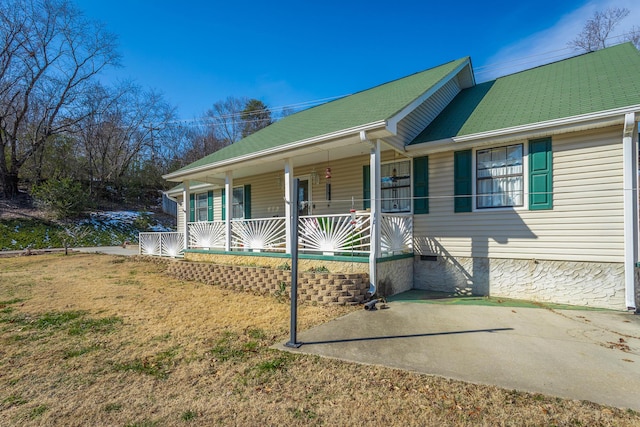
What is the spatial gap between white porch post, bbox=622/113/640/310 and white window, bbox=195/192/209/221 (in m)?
13.1

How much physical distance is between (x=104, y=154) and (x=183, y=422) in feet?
104

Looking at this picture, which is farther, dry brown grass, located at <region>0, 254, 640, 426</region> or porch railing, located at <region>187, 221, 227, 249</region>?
porch railing, located at <region>187, 221, 227, 249</region>

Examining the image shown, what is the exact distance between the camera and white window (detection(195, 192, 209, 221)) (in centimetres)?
1412

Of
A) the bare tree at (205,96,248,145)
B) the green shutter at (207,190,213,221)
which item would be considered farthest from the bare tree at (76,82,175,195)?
the green shutter at (207,190,213,221)

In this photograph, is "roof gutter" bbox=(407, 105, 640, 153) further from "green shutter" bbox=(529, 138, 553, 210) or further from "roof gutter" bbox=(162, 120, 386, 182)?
"roof gutter" bbox=(162, 120, 386, 182)

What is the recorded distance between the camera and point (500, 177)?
6590 mm

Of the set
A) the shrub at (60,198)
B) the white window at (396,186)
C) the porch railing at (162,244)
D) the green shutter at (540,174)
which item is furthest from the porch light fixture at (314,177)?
the shrub at (60,198)

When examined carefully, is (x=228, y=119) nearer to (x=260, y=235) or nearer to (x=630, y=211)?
(x=260, y=235)

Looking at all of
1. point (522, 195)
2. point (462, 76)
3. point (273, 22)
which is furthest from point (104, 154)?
point (522, 195)

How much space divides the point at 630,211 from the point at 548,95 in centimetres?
305

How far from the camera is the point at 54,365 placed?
346cm

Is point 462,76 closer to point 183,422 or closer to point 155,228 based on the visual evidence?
point 183,422

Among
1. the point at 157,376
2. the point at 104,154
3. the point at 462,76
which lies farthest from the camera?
the point at 104,154

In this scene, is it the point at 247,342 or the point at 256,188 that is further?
the point at 256,188
